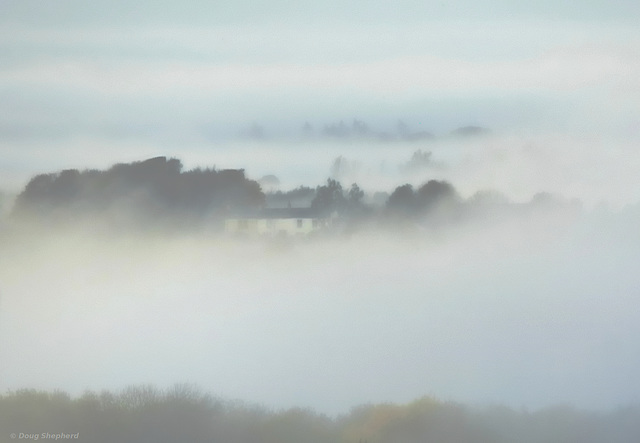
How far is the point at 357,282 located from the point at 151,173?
3.84 m

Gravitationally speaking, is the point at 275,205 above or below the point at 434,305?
above

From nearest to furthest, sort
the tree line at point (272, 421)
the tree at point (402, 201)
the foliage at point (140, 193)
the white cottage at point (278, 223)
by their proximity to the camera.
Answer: the tree line at point (272, 421), the white cottage at point (278, 223), the foliage at point (140, 193), the tree at point (402, 201)

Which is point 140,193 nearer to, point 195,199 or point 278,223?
point 195,199

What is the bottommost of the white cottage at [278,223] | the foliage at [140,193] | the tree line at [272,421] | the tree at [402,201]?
the tree line at [272,421]

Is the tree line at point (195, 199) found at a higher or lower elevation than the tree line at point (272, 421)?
higher

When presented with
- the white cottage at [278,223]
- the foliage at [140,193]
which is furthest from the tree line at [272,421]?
the foliage at [140,193]

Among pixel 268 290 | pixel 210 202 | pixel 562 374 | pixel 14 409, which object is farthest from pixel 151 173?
A: pixel 562 374

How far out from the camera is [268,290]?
22.3 m

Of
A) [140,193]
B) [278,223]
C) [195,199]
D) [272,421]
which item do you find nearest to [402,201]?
[278,223]

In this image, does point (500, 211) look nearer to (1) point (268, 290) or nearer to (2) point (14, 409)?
(1) point (268, 290)

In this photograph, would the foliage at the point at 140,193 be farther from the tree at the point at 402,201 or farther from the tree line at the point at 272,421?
the tree line at the point at 272,421

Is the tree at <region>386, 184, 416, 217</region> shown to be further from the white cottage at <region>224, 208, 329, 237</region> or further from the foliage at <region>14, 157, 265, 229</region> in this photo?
the foliage at <region>14, 157, 265, 229</region>

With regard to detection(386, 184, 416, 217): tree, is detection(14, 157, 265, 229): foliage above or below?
above

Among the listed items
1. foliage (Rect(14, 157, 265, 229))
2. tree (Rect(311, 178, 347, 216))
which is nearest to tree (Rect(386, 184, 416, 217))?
tree (Rect(311, 178, 347, 216))
